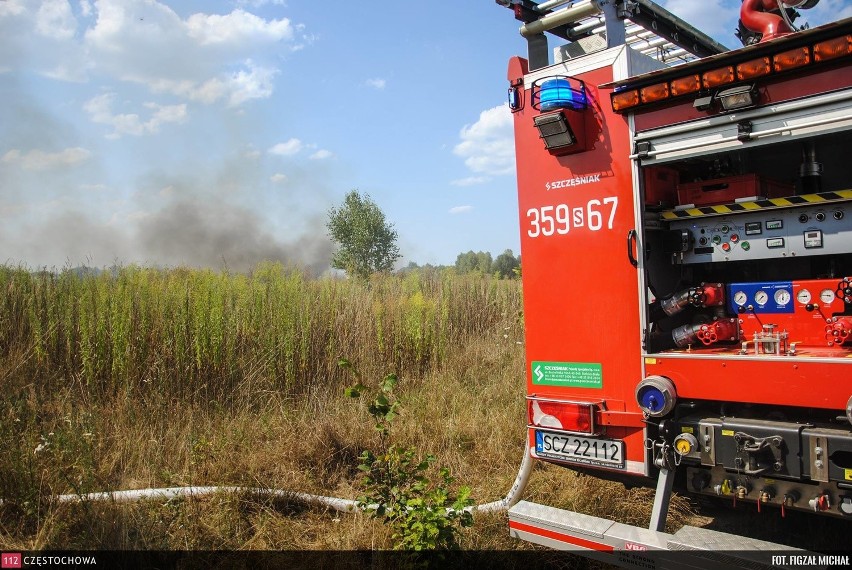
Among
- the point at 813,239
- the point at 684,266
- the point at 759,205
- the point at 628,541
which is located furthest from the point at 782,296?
the point at 628,541

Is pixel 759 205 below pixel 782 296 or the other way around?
the other way around

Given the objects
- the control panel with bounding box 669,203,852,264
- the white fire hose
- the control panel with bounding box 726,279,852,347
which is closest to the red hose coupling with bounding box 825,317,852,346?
the control panel with bounding box 726,279,852,347

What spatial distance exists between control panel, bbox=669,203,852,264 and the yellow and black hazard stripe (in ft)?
0.07

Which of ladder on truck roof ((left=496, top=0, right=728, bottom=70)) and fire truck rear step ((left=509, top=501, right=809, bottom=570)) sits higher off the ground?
ladder on truck roof ((left=496, top=0, right=728, bottom=70))

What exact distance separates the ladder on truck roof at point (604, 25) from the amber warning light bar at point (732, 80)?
1.65 feet

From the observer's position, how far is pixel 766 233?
334 cm

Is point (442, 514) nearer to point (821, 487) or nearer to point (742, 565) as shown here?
point (742, 565)

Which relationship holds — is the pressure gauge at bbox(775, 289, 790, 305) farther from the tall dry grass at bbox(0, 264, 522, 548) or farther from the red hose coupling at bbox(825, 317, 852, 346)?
the tall dry grass at bbox(0, 264, 522, 548)

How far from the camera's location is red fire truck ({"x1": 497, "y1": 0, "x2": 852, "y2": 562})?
2844 mm

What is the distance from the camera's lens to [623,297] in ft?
11.3

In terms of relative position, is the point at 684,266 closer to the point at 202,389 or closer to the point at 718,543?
the point at 718,543

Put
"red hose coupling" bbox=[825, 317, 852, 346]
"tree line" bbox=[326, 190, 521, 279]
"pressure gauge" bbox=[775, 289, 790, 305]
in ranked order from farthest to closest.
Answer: "tree line" bbox=[326, 190, 521, 279], "pressure gauge" bbox=[775, 289, 790, 305], "red hose coupling" bbox=[825, 317, 852, 346]

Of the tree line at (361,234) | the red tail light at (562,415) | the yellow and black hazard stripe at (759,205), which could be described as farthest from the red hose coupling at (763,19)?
the tree line at (361,234)

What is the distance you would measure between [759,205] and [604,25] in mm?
1620
